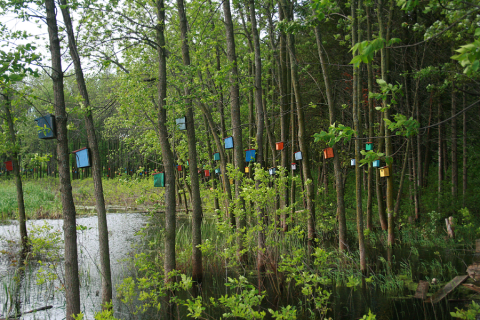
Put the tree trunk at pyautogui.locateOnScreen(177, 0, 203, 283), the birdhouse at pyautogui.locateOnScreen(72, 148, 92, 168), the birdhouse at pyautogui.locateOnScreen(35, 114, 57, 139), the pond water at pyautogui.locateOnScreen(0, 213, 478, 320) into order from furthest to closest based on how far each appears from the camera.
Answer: the tree trunk at pyautogui.locateOnScreen(177, 0, 203, 283) < the pond water at pyautogui.locateOnScreen(0, 213, 478, 320) < the birdhouse at pyautogui.locateOnScreen(72, 148, 92, 168) < the birdhouse at pyautogui.locateOnScreen(35, 114, 57, 139)

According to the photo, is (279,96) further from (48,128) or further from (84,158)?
(48,128)

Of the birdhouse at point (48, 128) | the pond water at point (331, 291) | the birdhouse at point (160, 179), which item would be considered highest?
the birdhouse at point (48, 128)

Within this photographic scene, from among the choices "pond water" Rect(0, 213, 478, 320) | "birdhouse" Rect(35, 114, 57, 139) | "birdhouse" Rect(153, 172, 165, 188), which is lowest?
"pond water" Rect(0, 213, 478, 320)

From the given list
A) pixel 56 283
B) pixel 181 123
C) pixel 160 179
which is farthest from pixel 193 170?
pixel 56 283

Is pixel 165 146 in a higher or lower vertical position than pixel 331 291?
higher

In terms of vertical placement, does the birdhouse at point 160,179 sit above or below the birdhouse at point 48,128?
below

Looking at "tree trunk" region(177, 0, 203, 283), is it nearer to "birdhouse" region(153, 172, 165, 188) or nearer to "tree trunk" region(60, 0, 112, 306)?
"birdhouse" region(153, 172, 165, 188)

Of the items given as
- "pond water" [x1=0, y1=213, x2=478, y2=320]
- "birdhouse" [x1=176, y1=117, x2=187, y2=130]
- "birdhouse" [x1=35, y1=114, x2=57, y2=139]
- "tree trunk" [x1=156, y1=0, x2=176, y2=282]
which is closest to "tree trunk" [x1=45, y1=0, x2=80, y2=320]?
"birdhouse" [x1=35, y1=114, x2=57, y2=139]

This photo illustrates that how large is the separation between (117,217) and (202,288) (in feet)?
31.3

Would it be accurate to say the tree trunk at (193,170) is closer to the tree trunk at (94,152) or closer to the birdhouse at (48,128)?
the tree trunk at (94,152)

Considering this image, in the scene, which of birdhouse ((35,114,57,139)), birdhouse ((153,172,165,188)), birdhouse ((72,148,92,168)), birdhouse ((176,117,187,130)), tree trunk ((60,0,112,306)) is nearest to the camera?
birdhouse ((35,114,57,139))

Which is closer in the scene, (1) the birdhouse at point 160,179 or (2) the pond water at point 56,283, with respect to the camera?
(2) the pond water at point 56,283

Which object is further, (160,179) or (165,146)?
(160,179)

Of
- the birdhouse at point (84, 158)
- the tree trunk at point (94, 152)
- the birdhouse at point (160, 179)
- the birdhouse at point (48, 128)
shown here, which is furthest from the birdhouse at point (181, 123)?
the birdhouse at point (48, 128)
